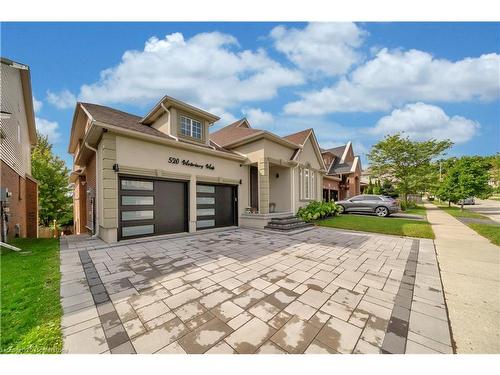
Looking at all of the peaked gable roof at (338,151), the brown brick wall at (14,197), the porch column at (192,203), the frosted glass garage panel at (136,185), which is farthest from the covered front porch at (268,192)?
the peaked gable roof at (338,151)

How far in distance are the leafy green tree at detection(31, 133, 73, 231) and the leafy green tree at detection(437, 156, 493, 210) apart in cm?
3914

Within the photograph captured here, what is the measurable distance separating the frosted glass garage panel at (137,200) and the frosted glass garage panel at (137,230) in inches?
33.2

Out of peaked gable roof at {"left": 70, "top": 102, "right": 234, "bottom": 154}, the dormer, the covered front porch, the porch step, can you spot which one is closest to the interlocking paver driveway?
the porch step

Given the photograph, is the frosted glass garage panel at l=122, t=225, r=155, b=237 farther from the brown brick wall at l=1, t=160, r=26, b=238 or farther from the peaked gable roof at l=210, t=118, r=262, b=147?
the peaked gable roof at l=210, t=118, r=262, b=147

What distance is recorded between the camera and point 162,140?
7648 millimetres

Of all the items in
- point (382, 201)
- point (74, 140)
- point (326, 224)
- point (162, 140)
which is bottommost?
point (326, 224)

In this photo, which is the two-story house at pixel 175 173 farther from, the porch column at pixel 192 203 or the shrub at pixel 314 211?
the shrub at pixel 314 211

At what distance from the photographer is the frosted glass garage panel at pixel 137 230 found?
7124 millimetres

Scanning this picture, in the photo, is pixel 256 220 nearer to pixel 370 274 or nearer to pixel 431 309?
Result: pixel 370 274

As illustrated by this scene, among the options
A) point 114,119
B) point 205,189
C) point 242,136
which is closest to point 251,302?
point 205,189

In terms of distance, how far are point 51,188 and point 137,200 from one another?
1852 centimetres

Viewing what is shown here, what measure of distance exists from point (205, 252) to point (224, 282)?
214 centimetres

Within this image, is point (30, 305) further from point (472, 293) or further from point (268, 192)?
point (268, 192)

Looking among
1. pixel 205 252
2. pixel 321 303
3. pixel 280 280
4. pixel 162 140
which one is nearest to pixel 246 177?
pixel 162 140
